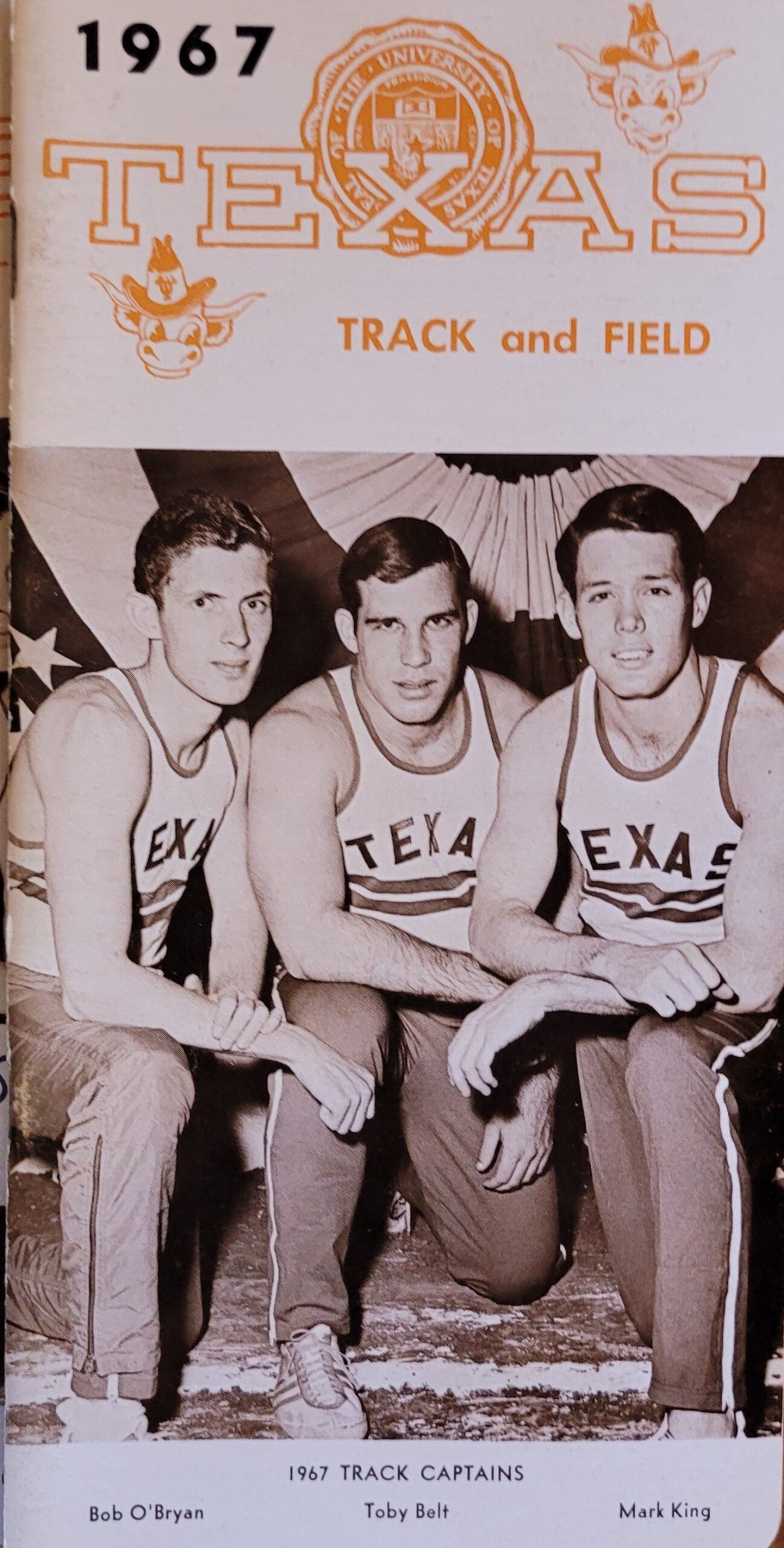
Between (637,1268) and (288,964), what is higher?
(288,964)

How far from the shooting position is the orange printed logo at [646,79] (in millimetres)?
1471

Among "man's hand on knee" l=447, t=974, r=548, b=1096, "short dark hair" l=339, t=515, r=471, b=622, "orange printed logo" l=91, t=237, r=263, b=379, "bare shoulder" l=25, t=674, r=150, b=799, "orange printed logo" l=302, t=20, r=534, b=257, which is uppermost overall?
"orange printed logo" l=302, t=20, r=534, b=257

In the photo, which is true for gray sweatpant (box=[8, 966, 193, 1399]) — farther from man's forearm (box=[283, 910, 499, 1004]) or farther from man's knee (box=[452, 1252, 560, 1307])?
man's knee (box=[452, 1252, 560, 1307])

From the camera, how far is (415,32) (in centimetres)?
147

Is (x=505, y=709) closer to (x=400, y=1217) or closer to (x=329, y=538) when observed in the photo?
(x=329, y=538)

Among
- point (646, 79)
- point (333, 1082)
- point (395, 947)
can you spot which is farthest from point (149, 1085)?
point (646, 79)

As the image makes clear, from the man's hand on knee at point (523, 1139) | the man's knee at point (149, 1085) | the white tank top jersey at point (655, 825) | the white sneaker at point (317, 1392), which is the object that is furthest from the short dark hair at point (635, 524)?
the white sneaker at point (317, 1392)

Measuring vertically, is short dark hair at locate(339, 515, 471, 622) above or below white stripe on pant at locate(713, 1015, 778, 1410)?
above

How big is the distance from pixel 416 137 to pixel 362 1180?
1.09m

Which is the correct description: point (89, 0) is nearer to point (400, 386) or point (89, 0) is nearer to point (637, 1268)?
point (400, 386)

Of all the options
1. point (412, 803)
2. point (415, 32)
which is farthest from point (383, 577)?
point (415, 32)

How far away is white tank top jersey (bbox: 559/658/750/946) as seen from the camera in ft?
4.89

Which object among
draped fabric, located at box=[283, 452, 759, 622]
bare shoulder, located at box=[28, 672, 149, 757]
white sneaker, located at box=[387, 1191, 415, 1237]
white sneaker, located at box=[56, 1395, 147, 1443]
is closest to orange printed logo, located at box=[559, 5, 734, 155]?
draped fabric, located at box=[283, 452, 759, 622]

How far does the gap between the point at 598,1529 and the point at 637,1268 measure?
0.28 meters
